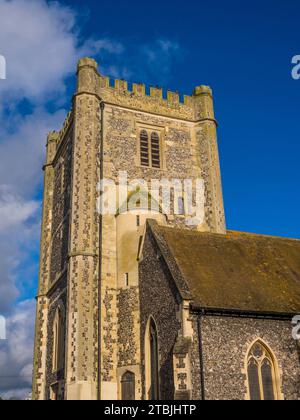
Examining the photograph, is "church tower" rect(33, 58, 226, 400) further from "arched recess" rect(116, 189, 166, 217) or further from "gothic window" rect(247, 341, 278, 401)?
"gothic window" rect(247, 341, 278, 401)

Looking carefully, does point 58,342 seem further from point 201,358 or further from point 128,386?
point 201,358

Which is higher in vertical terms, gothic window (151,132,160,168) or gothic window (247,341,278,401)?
gothic window (151,132,160,168)

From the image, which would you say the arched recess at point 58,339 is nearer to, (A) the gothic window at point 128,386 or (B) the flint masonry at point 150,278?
(B) the flint masonry at point 150,278

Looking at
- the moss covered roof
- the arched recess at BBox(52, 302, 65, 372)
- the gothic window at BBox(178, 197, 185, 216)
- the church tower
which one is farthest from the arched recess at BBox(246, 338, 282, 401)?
the gothic window at BBox(178, 197, 185, 216)

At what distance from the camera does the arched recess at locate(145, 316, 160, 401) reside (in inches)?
699

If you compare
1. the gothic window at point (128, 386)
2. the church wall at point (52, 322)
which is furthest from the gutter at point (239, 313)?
the church wall at point (52, 322)

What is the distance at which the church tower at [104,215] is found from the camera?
20.5 m

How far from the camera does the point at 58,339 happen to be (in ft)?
79.0

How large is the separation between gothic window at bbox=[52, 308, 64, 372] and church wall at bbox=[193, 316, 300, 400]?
358 inches

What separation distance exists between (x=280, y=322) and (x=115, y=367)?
7284 mm

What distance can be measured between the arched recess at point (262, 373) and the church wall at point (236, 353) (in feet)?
0.51
